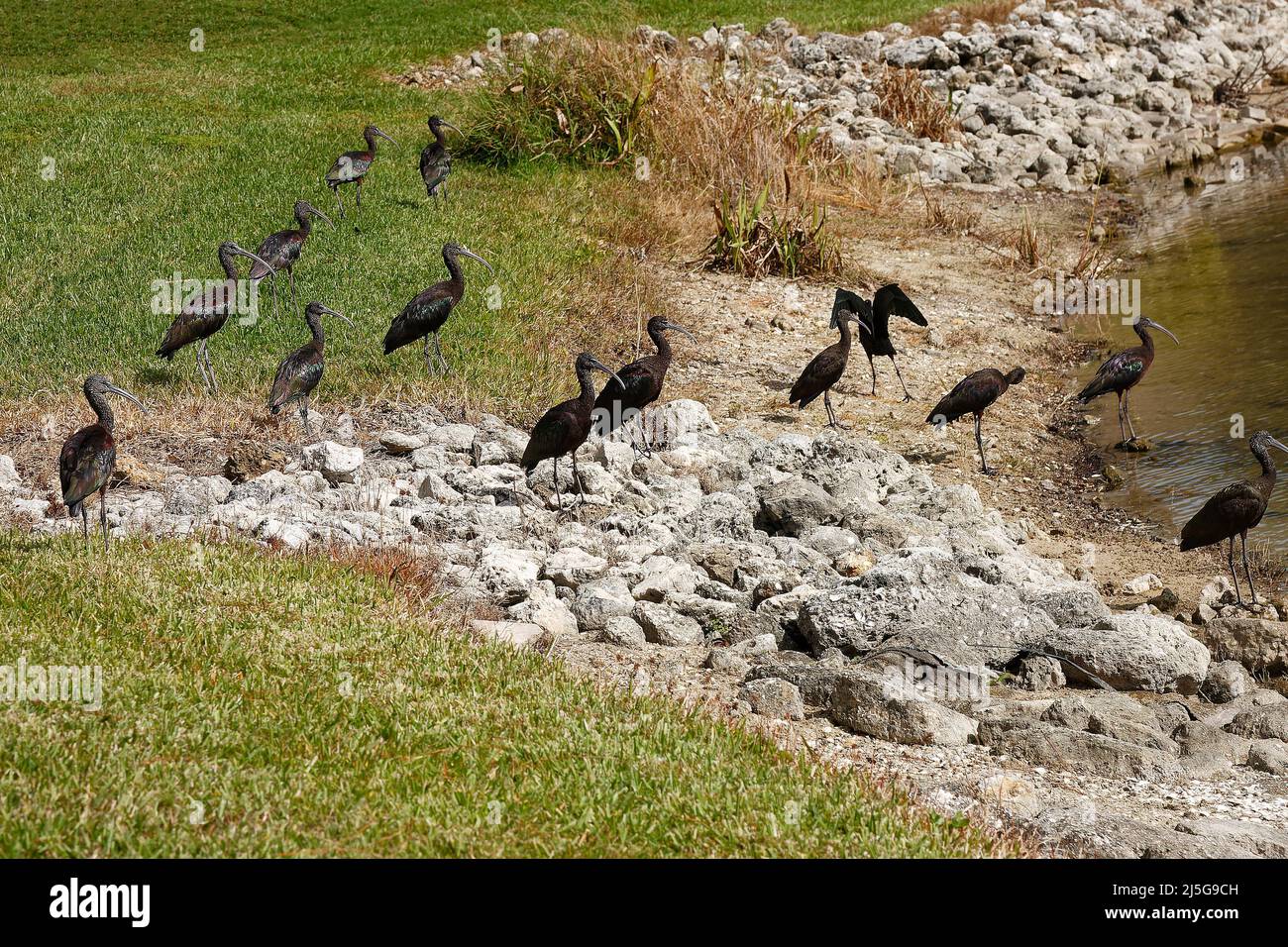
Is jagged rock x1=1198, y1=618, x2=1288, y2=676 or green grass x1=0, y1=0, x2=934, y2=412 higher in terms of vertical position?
green grass x1=0, y1=0, x2=934, y2=412

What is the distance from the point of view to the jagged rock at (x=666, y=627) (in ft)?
25.0

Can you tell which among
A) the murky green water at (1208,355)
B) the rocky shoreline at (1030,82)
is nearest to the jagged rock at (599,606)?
the murky green water at (1208,355)

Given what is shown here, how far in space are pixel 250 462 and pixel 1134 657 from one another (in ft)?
21.6

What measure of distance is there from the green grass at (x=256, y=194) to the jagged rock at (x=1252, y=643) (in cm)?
627

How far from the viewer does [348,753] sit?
16.7 ft

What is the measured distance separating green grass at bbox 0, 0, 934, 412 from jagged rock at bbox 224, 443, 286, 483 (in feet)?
4.20

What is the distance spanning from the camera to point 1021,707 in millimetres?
6992

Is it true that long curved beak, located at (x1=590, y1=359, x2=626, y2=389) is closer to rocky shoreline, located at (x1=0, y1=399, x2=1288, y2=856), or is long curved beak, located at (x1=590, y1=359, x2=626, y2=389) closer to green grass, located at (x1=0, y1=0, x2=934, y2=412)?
rocky shoreline, located at (x1=0, y1=399, x2=1288, y2=856)

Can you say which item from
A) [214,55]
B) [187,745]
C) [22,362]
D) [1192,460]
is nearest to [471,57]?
[214,55]

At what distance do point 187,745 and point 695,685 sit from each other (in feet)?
9.43

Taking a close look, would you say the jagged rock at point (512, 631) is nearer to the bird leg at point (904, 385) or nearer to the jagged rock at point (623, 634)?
the jagged rock at point (623, 634)

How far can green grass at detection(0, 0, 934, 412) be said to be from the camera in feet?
39.9

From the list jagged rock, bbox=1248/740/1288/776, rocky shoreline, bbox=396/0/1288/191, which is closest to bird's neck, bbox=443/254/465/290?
jagged rock, bbox=1248/740/1288/776
